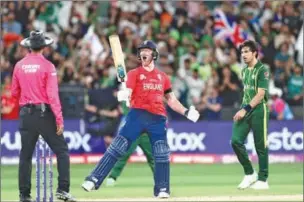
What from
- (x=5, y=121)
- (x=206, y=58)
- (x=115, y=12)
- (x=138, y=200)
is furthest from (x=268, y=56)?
(x=138, y=200)

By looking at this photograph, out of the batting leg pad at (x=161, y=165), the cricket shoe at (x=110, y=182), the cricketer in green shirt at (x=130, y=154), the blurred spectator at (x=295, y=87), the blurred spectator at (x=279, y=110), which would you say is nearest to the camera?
the batting leg pad at (x=161, y=165)

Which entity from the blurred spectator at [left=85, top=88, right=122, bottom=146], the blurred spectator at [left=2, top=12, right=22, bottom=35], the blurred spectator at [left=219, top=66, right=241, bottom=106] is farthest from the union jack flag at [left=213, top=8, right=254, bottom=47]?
the blurred spectator at [left=2, top=12, right=22, bottom=35]

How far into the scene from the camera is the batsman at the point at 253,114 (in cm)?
1864

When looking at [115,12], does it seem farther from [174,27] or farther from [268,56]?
[268,56]

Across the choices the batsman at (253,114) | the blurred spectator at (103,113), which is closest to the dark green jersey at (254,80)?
the batsman at (253,114)

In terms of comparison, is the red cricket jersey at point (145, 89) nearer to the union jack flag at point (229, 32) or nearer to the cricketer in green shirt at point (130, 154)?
the cricketer in green shirt at point (130, 154)

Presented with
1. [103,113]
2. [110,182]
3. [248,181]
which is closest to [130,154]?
[110,182]

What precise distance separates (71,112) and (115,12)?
4514 mm

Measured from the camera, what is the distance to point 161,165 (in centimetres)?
1672

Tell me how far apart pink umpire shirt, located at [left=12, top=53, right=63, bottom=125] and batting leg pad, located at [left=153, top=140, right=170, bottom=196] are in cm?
141

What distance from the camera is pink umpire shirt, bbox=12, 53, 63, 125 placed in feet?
53.7

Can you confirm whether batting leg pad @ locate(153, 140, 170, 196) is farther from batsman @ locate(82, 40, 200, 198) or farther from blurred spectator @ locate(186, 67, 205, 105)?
blurred spectator @ locate(186, 67, 205, 105)

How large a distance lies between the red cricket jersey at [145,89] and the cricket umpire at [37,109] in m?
1.06

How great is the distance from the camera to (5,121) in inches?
1009
